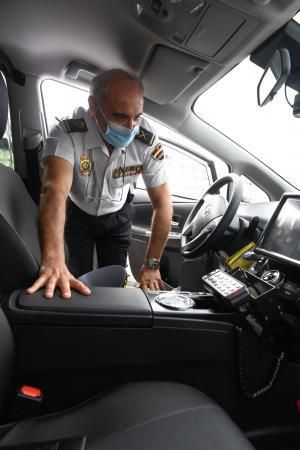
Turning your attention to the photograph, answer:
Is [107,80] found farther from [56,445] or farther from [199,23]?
[56,445]

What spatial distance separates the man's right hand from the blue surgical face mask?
0.61 meters

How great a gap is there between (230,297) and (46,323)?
17.7 inches

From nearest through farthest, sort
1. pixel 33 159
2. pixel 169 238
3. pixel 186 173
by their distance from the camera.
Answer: pixel 33 159
pixel 169 238
pixel 186 173

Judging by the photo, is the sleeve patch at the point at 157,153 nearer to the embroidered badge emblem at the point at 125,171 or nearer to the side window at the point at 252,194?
the embroidered badge emblem at the point at 125,171

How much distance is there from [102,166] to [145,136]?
0.74 feet

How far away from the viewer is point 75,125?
1450 mm

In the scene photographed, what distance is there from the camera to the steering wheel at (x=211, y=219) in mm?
1158

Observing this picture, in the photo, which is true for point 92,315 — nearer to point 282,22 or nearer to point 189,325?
point 189,325

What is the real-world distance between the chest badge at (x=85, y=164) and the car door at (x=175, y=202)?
0.63 m

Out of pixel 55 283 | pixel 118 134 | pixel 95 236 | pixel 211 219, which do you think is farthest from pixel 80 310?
pixel 95 236

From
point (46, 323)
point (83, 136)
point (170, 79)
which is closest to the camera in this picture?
point (46, 323)

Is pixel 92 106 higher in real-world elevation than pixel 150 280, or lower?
higher

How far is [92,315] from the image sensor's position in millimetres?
866

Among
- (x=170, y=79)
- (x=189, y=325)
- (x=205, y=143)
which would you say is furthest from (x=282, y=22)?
(x=189, y=325)
